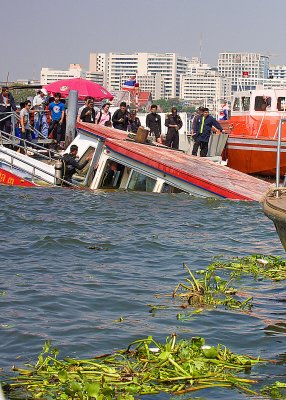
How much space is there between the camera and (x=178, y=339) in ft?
27.8

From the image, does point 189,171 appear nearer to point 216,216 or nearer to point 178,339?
point 216,216

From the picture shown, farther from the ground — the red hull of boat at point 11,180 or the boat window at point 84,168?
the boat window at point 84,168

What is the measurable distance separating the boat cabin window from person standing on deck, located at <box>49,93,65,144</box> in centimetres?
674

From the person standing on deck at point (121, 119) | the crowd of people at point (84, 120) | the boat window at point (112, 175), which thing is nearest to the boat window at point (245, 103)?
the crowd of people at point (84, 120)

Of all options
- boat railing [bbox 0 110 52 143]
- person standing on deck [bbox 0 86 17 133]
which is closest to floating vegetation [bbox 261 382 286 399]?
boat railing [bbox 0 110 52 143]

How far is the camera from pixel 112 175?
803 inches

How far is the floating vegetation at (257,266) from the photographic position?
38.7 ft

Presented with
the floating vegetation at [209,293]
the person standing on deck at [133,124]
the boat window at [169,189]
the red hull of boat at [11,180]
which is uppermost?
the floating vegetation at [209,293]

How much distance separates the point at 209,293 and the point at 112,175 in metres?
10.2

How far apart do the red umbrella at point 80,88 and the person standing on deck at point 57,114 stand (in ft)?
20.6

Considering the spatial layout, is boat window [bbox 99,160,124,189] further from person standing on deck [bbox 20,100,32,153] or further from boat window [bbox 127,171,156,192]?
person standing on deck [bbox 20,100,32,153]

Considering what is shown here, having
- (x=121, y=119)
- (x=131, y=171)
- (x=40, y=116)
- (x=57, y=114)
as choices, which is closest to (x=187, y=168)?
(x=131, y=171)

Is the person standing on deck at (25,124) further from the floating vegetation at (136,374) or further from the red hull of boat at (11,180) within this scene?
the floating vegetation at (136,374)

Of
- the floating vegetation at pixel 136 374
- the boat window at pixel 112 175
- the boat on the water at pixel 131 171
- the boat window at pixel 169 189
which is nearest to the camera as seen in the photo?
the floating vegetation at pixel 136 374
